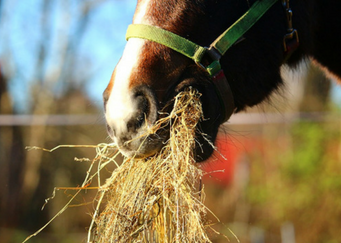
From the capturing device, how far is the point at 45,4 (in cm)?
1102

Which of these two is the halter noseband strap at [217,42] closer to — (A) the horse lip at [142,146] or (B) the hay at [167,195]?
(B) the hay at [167,195]

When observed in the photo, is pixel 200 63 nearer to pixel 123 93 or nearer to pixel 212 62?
pixel 212 62

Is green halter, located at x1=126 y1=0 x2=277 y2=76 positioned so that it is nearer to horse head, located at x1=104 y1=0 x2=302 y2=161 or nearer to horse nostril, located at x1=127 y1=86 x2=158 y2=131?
horse head, located at x1=104 y1=0 x2=302 y2=161

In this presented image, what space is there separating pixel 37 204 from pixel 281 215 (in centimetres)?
478

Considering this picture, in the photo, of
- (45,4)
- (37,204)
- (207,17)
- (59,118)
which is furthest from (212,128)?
(45,4)

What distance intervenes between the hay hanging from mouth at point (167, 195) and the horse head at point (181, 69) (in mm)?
57

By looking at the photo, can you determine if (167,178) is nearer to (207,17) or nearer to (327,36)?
(207,17)

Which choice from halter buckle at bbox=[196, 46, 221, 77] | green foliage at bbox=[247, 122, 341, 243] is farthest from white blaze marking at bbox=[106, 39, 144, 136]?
green foliage at bbox=[247, 122, 341, 243]

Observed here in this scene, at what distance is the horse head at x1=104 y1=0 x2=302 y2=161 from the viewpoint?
149 cm

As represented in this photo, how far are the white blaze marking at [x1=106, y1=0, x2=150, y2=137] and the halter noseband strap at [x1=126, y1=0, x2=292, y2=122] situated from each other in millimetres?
52

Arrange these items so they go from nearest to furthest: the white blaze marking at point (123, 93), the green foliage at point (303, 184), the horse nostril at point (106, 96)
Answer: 1. the white blaze marking at point (123, 93)
2. the horse nostril at point (106, 96)
3. the green foliage at point (303, 184)

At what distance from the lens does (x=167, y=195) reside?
4.97 ft

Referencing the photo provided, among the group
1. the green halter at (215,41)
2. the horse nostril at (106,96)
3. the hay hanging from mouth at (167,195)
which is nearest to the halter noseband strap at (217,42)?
the green halter at (215,41)

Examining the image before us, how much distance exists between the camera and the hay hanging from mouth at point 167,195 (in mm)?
1493
